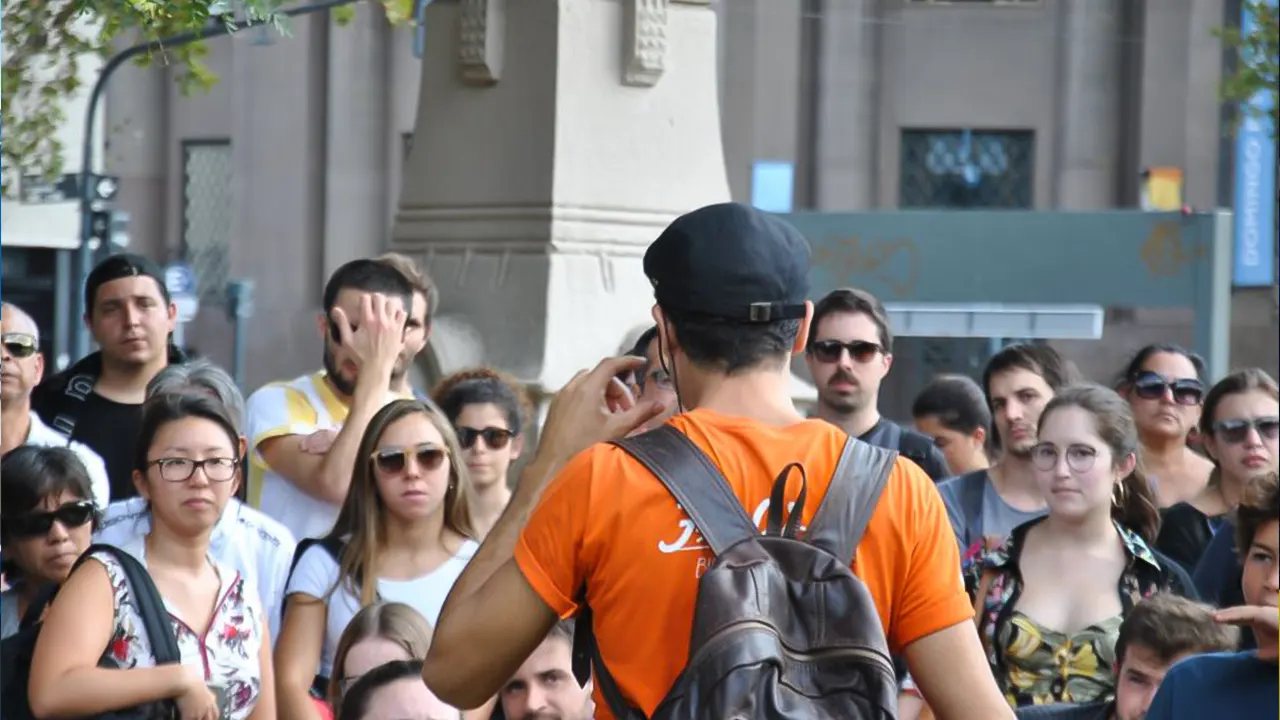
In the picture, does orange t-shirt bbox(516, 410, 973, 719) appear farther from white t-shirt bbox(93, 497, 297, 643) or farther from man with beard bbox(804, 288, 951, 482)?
man with beard bbox(804, 288, 951, 482)

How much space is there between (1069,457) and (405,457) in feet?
5.64

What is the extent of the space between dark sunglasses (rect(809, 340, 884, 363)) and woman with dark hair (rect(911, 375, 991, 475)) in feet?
5.35

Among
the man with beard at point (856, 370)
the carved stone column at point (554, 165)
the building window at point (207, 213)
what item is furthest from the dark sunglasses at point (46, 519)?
the building window at point (207, 213)

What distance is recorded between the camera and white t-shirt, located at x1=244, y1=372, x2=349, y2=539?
6781mm

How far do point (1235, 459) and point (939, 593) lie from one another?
4.27 meters

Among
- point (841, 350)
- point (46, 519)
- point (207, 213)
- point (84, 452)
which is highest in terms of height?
point (207, 213)

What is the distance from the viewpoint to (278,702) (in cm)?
578

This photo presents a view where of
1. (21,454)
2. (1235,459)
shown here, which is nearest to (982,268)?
(1235,459)

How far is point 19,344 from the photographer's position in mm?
6816

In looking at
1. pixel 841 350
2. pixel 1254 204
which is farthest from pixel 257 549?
pixel 1254 204

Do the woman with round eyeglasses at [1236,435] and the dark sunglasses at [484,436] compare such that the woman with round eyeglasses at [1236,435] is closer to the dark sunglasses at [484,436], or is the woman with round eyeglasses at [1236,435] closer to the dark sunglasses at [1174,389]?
the dark sunglasses at [1174,389]

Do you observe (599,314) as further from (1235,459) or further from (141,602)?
(141,602)

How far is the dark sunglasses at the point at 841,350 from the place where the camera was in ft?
22.7

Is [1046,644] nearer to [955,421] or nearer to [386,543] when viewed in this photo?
[386,543]
